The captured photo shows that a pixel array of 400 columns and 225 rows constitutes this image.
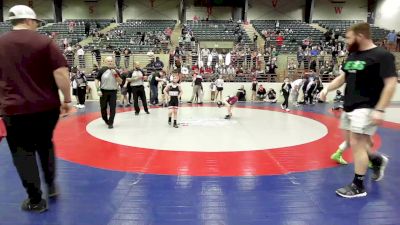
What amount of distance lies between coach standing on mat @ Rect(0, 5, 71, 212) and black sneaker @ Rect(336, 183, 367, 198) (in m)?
3.15

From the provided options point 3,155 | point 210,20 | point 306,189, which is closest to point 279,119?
point 306,189

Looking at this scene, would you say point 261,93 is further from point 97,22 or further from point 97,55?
point 97,22

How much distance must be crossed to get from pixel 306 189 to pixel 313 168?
920mm

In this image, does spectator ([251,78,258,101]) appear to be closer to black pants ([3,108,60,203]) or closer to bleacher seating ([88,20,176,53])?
bleacher seating ([88,20,176,53])

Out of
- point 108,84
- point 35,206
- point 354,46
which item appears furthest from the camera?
point 108,84

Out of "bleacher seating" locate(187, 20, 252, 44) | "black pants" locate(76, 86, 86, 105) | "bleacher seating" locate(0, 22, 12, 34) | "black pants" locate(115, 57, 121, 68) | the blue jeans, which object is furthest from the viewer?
"bleacher seating" locate(0, 22, 12, 34)

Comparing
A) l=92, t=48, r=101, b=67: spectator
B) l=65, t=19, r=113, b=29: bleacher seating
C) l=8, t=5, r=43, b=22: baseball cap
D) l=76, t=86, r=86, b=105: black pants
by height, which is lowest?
l=76, t=86, r=86, b=105: black pants

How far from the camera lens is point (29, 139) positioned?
10.4 ft

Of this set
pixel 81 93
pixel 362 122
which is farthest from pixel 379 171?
pixel 81 93

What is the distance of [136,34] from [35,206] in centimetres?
2037

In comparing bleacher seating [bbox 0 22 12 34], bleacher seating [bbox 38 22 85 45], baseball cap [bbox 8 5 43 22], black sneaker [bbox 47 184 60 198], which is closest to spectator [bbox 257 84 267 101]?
black sneaker [bbox 47 184 60 198]

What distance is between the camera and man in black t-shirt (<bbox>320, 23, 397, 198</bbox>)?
3.37 metres

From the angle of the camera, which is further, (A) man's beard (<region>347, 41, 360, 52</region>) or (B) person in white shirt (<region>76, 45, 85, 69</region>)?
(B) person in white shirt (<region>76, 45, 85, 69</region>)

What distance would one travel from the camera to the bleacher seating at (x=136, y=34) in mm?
19094
